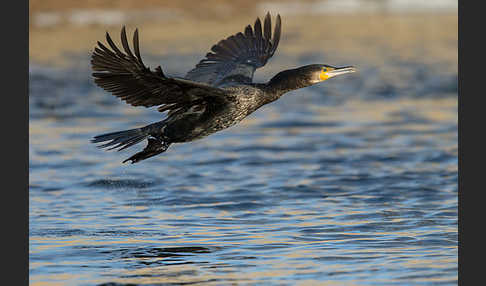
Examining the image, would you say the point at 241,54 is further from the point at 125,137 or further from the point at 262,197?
the point at 125,137

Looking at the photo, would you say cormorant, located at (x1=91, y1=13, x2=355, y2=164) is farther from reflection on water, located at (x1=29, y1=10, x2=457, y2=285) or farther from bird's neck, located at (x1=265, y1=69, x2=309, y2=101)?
reflection on water, located at (x1=29, y1=10, x2=457, y2=285)

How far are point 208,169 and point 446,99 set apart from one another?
20.9ft

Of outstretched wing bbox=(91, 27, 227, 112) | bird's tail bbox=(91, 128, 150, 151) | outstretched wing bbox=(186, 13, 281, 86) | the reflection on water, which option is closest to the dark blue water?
the reflection on water

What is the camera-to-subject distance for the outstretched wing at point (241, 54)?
31.2ft

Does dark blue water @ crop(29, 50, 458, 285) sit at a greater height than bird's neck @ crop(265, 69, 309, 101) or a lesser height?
lesser

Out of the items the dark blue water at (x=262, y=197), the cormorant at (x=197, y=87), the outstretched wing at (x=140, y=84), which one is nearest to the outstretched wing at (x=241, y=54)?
the cormorant at (x=197, y=87)

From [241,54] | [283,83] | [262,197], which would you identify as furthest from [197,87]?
[262,197]

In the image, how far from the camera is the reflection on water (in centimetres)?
759

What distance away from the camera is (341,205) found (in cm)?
991

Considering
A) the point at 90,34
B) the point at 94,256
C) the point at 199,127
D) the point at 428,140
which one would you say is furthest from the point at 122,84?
the point at 90,34

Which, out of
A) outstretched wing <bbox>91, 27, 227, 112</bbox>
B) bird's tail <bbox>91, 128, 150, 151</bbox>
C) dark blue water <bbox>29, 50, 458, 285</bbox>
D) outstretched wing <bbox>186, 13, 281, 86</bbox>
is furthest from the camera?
outstretched wing <bbox>186, 13, 281, 86</bbox>

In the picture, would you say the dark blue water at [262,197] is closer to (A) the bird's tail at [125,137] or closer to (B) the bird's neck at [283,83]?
Result: (A) the bird's tail at [125,137]

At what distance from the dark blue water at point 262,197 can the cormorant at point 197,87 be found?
3.06 feet

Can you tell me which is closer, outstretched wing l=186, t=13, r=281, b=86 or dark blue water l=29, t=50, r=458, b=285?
dark blue water l=29, t=50, r=458, b=285
